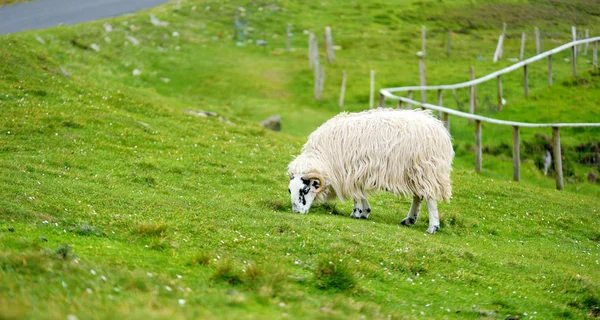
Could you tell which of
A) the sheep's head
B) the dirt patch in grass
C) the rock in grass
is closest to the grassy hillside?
the dirt patch in grass

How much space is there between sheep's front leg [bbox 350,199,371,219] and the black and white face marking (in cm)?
98

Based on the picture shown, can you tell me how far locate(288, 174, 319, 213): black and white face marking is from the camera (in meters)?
14.5

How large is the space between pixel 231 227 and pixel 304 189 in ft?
10.2

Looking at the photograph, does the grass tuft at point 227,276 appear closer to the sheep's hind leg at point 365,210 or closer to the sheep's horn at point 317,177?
the sheep's horn at point 317,177

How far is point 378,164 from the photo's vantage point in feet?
47.3

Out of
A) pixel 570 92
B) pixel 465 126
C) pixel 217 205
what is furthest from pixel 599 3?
pixel 217 205

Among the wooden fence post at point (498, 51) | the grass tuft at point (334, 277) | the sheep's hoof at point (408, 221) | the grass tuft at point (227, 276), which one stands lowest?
the wooden fence post at point (498, 51)

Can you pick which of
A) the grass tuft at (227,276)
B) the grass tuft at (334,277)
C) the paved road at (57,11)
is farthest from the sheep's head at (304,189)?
the paved road at (57,11)

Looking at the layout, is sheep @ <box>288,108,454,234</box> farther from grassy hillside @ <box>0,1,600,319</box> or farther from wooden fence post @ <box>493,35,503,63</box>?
wooden fence post @ <box>493,35,503,63</box>

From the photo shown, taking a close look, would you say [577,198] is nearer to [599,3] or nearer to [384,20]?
[599,3]

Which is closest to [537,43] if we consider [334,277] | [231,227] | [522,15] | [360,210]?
[522,15]

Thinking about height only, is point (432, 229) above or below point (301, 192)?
below

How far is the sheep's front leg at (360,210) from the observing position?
583 inches

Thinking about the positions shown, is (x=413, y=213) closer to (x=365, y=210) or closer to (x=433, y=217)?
(x=433, y=217)
